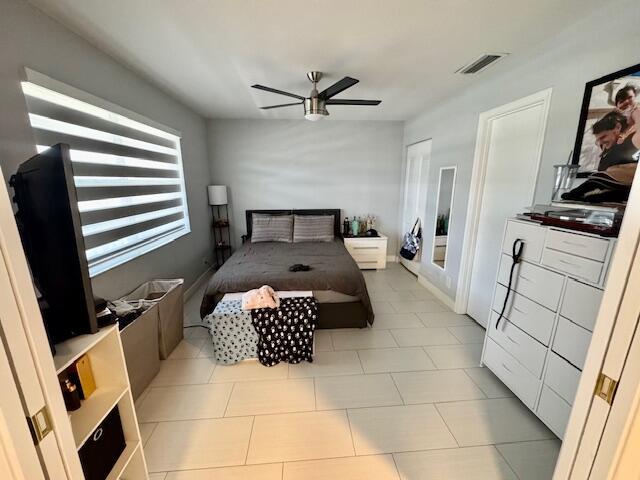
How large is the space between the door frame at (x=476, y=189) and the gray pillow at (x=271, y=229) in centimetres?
233

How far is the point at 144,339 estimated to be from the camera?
1792mm

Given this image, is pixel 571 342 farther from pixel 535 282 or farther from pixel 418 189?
pixel 418 189

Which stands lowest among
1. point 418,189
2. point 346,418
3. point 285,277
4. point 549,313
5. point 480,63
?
point 346,418

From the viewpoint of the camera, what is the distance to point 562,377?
138 cm

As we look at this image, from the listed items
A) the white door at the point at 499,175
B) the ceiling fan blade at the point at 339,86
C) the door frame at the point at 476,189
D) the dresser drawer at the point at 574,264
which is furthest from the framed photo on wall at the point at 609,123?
the ceiling fan blade at the point at 339,86

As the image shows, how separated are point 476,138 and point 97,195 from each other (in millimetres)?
3312

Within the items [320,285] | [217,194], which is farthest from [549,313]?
[217,194]

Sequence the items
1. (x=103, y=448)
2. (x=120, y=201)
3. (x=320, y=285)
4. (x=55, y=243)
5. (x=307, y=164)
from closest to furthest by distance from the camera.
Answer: (x=55, y=243) → (x=103, y=448) → (x=120, y=201) → (x=320, y=285) → (x=307, y=164)

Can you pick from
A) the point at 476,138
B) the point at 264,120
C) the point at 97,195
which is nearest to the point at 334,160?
the point at 264,120

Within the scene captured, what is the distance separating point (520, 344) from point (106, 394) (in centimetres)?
224

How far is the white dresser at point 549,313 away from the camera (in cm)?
A: 127

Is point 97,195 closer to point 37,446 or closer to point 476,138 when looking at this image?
point 37,446

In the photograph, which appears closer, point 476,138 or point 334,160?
point 476,138

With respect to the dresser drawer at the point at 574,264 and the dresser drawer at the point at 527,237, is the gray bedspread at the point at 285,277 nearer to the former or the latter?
the dresser drawer at the point at 527,237
